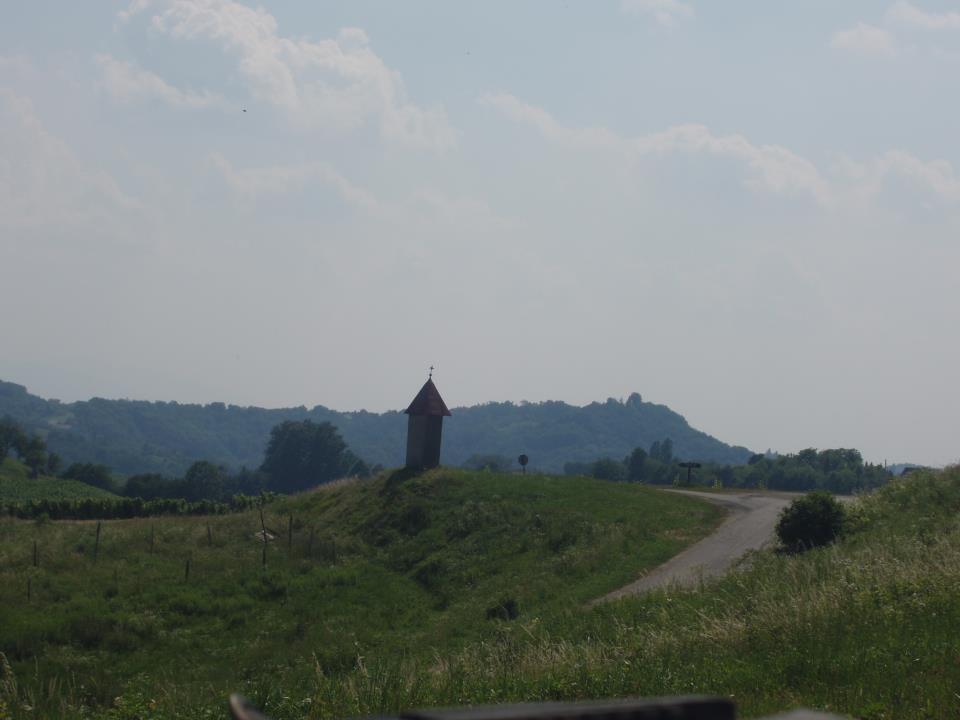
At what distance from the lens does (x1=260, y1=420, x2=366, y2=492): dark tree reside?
160m

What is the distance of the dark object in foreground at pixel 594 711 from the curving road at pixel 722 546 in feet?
73.2

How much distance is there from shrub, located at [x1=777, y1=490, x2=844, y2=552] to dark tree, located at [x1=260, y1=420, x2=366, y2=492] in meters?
137

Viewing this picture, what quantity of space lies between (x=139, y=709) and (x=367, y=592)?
73.6 feet

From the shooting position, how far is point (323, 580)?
34.4 metres

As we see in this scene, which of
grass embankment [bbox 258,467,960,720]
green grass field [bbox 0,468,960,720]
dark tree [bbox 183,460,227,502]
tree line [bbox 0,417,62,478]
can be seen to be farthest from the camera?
dark tree [bbox 183,460,227,502]

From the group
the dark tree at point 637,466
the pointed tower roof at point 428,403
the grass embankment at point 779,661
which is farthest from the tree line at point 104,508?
the dark tree at point 637,466

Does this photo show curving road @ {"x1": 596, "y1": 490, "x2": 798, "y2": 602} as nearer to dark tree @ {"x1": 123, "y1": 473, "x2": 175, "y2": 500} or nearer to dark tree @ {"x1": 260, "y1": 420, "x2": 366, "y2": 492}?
dark tree @ {"x1": 123, "y1": 473, "x2": 175, "y2": 500}

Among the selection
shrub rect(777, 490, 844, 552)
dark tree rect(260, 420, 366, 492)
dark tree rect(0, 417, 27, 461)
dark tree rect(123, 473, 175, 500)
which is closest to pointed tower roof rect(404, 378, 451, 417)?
shrub rect(777, 490, 844, 552)

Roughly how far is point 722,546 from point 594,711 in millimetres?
32288

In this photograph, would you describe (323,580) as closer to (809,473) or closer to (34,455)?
(809,473)

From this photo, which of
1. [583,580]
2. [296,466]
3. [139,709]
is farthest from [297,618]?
[296,466]

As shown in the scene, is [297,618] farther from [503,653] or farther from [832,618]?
[832,618]

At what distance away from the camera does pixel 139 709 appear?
11.7 metres

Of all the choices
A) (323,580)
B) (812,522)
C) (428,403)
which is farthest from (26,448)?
(812,522)
